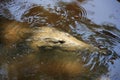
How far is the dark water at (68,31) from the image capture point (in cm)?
192

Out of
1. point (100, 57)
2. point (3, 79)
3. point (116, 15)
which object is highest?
point (116, 15)

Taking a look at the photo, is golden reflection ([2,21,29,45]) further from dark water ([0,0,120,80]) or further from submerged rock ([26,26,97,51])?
submerged rock ([26,26,97,51])

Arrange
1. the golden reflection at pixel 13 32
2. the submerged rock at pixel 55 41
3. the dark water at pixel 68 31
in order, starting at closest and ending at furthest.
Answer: the dark water at pixel 68 31 < the submerged rock at pixel 55 41 < the golden reflection at pixel 13 32

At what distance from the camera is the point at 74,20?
2469 millimetres

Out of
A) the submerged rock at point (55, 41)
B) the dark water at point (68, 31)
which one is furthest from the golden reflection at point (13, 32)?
the submerged rock at point (55, 41)

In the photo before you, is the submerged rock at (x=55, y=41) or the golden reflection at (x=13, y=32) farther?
the golden reflection at (x=13, y=32)

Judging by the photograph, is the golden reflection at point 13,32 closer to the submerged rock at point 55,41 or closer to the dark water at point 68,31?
the dark water at point 68,31

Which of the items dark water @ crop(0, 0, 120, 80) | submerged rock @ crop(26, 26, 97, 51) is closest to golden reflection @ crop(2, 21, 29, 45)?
dark water @ crop(0, 0, 120, 80)

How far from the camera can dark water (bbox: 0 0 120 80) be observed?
1924mm

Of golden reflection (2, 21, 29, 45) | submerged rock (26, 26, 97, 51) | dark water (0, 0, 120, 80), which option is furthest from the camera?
golden reflection (2, 21, 29, 45)

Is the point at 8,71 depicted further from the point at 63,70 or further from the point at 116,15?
the point at 116,15

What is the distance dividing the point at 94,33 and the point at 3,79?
89 centimetres

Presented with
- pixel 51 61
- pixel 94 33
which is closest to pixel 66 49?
pixel 51 61

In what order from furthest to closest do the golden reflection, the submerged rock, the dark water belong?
the golden reflection, the submerged rock, the dark water
